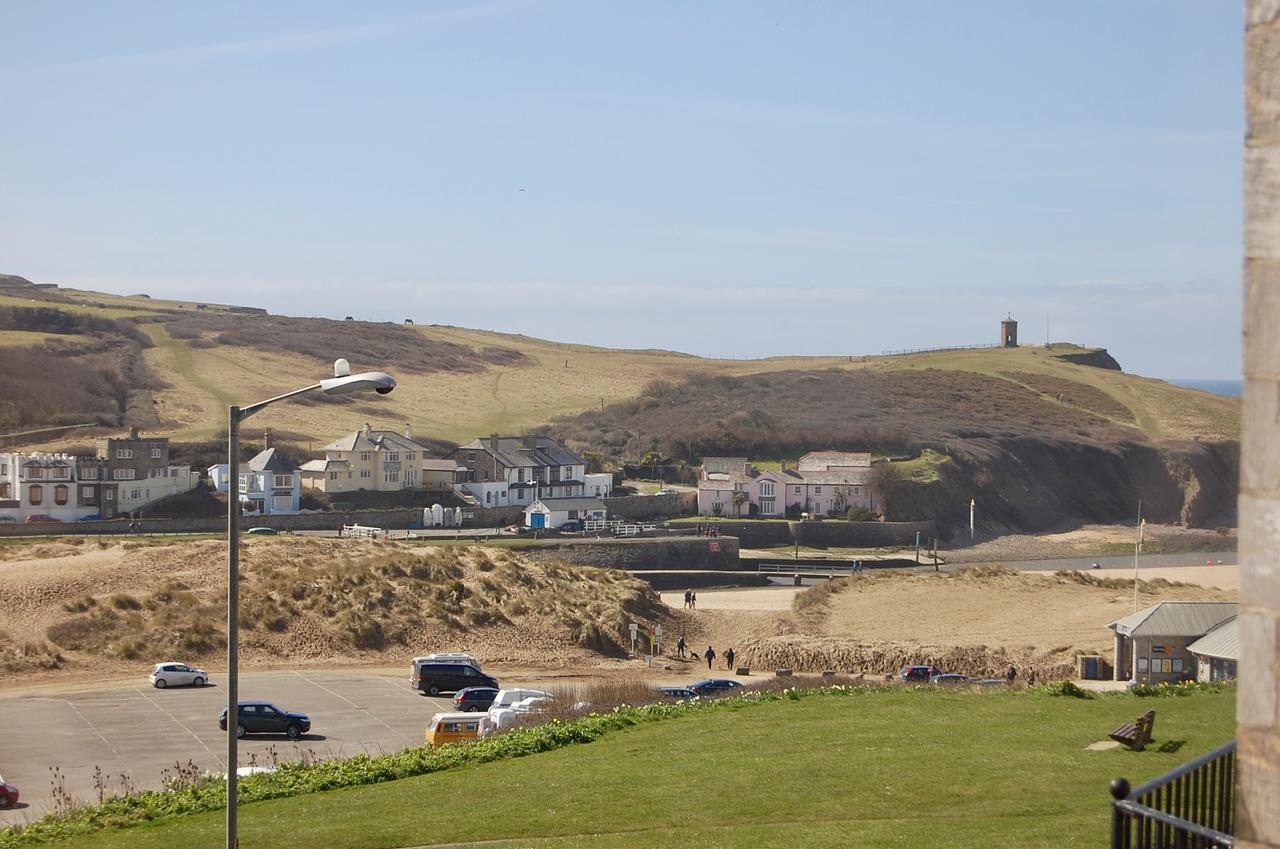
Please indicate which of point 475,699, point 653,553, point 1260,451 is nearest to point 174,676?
point 475,699

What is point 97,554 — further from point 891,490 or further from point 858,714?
point 891,490

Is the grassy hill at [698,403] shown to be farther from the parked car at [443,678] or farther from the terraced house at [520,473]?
the parked car at [443,678]

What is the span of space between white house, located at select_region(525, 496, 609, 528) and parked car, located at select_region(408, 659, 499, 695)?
46700mm

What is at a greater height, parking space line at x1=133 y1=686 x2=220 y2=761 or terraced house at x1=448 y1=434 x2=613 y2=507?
terraced house at x1=448 y1=434 x2=613 y2=507

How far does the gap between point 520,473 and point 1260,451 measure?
293 ft

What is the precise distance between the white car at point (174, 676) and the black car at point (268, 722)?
27.2 ft

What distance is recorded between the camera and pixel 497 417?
138m

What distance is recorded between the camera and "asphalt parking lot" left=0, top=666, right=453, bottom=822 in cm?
2647

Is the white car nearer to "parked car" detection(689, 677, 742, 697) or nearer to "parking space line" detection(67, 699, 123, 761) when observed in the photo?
"parking space line" detection(67, 699, 123, 761)

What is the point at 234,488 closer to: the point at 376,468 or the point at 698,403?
the point at 376,468

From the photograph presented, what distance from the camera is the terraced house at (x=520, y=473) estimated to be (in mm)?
90812

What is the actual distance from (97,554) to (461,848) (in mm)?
43867

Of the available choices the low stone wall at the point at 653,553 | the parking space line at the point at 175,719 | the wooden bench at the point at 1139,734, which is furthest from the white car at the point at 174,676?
the low stone wall at the point at 653,553

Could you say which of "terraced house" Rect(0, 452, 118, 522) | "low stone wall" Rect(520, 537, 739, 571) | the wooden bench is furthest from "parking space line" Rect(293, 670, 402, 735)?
"terraced house" Rect(0, 452, 118, 522)
